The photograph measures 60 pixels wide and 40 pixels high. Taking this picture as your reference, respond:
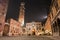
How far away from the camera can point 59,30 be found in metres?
7.93

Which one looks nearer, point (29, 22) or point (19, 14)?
point (19, 14)

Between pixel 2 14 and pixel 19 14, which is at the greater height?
pixel 19 14

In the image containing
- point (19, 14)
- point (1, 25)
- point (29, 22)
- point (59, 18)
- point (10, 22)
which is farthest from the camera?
point (29, 22)

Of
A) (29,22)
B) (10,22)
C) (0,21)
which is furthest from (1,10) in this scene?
(29,22)

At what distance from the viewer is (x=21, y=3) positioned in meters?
27.5

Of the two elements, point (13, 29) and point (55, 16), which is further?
point (13, 29)

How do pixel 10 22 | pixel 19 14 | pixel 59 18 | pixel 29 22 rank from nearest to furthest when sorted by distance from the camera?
pixel 59 18
pixel 10 22
pixel 19 14
pixel 29 22

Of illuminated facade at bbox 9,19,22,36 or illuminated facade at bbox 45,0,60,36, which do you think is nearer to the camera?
illuminated facade at bbox 45,0,60,36

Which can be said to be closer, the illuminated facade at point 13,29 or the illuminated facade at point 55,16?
the illuminated facade at point 55,16

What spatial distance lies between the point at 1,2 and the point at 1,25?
2.59 feet

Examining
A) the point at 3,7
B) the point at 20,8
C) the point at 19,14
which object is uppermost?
the point at 20,8

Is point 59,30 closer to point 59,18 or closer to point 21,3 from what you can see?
point 59,18

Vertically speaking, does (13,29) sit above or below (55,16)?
below

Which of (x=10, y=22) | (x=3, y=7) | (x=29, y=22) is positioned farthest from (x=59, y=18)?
(x=29, y=22)
